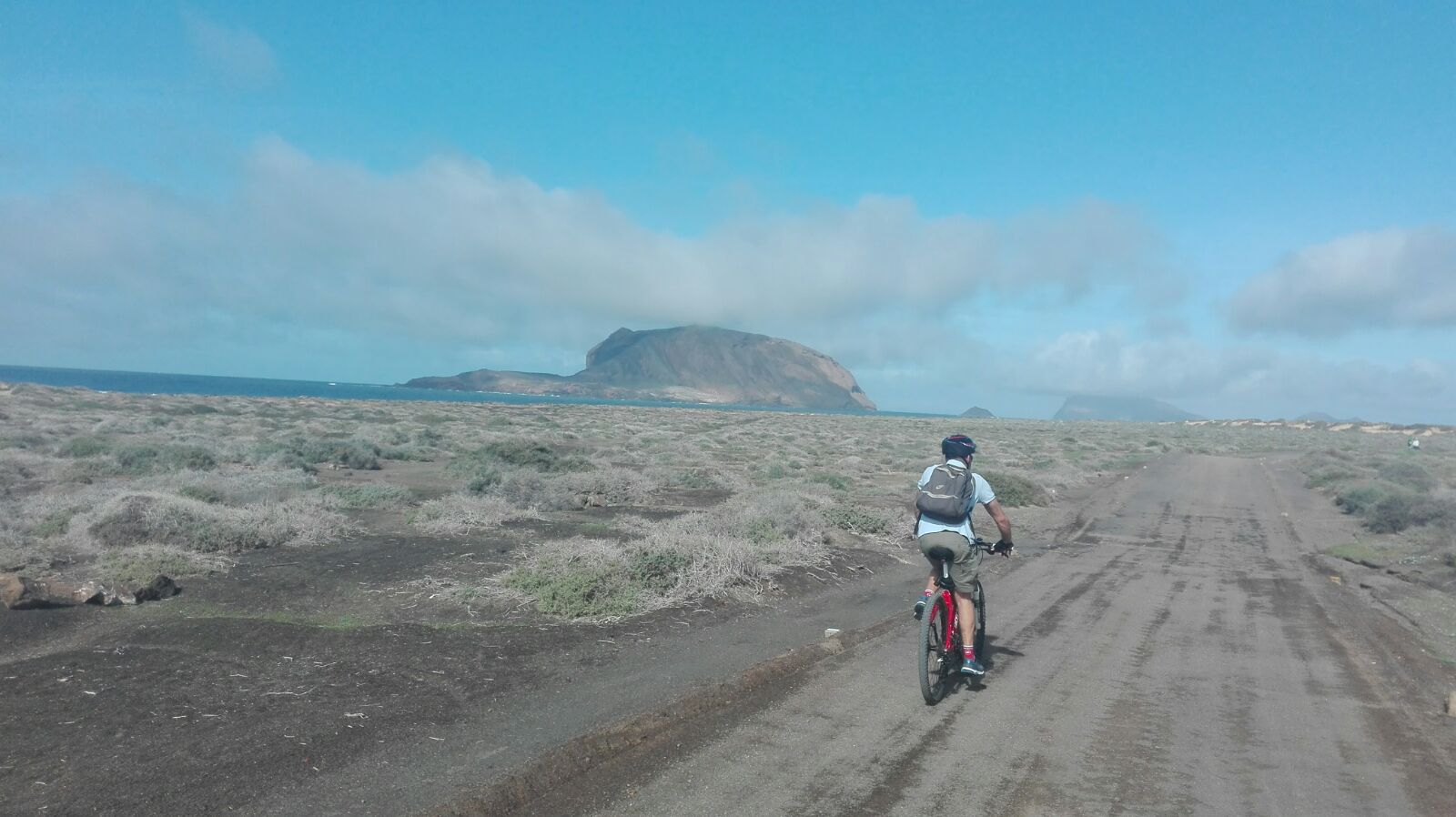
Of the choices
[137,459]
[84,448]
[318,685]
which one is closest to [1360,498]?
[318,685]

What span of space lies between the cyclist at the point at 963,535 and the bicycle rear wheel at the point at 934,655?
0.12 meters

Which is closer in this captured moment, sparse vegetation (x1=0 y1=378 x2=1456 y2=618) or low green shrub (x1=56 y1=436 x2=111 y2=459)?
sparse vegetation (x1=0 y1=378 x2=1456 y2=618)

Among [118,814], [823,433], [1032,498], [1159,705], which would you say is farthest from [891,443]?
[118,814]

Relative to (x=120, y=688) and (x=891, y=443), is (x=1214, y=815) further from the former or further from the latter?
(x=891, y=443)

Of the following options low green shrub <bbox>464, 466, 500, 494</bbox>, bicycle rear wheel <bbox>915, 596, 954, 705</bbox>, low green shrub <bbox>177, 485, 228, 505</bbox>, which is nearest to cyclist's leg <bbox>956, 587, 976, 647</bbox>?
bicycle rear wheel <bbox>915, 596, 954, 705</bbox>

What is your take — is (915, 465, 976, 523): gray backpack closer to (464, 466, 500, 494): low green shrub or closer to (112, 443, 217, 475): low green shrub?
(464, 466, 500, 494): low green shrub

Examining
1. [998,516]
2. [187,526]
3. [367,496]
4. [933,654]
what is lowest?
[367,496]

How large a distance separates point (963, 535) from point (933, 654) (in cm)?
102

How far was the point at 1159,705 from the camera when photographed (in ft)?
21.8

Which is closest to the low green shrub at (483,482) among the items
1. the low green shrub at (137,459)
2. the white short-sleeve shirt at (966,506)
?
the low green shrub at (137,459)

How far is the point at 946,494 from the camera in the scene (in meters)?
6.72

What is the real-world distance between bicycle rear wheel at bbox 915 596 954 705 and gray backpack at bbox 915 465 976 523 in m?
0.68

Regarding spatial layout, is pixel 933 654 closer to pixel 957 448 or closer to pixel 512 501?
pixel 957 448

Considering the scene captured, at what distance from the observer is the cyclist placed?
6.73 meters
